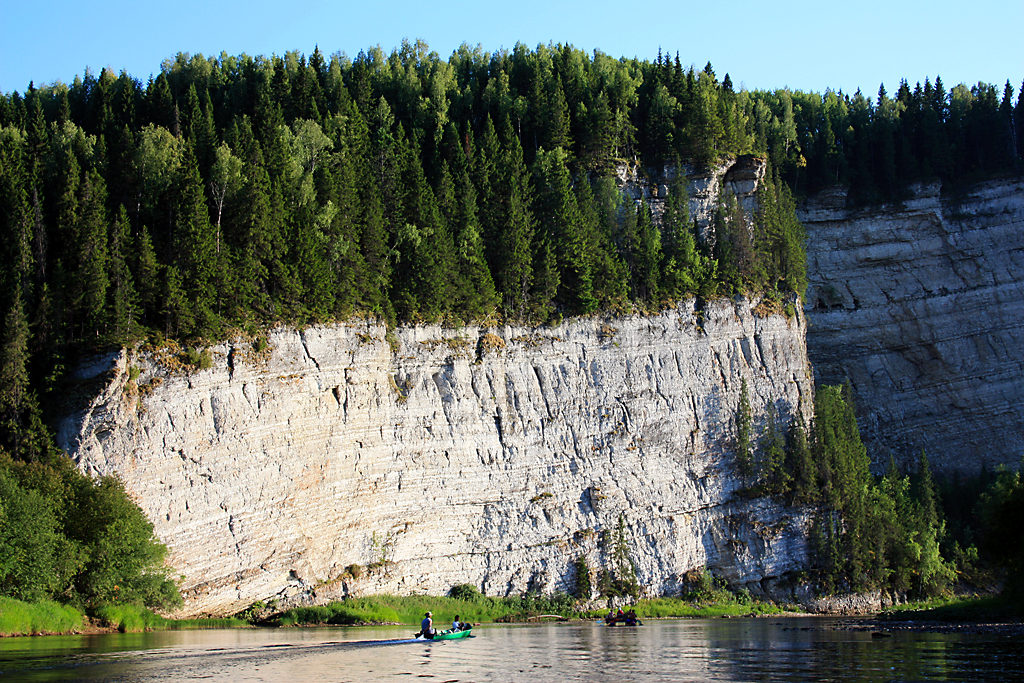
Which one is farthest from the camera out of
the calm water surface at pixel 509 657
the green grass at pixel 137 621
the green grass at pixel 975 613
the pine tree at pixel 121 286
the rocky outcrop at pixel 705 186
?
the rocky outcrop at pixel 705 186

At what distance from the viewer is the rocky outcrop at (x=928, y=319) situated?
78438mm

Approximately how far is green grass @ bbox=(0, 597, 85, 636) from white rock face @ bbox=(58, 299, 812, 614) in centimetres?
638

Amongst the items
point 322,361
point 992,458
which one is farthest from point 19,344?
point 992,458

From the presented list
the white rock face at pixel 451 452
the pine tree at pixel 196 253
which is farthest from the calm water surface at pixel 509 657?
the pine tree at pixel 196 253

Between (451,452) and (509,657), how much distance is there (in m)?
24.8

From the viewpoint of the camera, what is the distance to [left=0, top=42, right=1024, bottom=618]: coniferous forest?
4475 cm

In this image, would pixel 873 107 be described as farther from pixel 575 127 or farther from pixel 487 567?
pixel 487 567

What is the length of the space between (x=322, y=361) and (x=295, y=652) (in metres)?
22.9

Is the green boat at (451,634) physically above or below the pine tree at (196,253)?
below

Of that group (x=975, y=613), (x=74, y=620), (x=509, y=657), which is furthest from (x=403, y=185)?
(x=975, y=613)

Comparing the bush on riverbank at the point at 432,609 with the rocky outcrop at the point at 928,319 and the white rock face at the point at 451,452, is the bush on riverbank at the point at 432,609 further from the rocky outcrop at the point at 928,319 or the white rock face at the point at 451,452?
the rocky outcrop at the point at 928,319

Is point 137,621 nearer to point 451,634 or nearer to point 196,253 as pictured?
point 451,634

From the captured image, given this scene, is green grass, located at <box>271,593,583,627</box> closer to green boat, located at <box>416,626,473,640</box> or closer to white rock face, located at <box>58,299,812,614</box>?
white rock face, located at <box>58,299,812,614</box>

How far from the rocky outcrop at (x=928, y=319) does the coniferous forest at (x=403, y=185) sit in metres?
3.94
